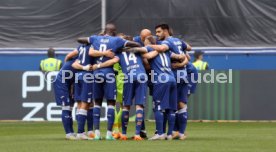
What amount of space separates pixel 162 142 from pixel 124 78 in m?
1.53

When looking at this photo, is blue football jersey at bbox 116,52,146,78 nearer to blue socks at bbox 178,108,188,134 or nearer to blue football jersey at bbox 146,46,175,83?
blue football jersey at bbox 146,46,175,83

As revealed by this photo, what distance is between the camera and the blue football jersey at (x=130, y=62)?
19984 millimetres

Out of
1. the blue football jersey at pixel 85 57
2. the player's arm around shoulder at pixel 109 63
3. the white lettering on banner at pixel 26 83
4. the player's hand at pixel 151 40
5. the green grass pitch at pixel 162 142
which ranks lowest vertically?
the green grass pitch at pixel 162 142

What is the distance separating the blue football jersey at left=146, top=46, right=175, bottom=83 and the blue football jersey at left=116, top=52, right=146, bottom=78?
23 cm

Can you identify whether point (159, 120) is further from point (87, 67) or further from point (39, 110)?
point (39, 110)

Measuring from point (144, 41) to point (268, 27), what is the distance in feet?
40.3

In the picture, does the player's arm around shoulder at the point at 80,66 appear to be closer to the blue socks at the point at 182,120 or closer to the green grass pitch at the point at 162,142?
Result: the green grass pitch at the point at 162,142

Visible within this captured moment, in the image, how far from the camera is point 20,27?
33.1 metres

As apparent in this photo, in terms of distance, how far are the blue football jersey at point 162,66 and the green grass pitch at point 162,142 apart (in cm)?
128

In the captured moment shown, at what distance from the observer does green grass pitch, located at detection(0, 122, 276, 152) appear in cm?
1734

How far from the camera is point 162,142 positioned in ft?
63.1

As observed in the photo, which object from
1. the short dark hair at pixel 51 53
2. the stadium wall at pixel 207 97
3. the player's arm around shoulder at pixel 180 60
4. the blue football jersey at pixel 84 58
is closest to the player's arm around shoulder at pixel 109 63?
the blue football jersey at pixel 84 58

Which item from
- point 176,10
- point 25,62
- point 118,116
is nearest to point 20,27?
point 25,62

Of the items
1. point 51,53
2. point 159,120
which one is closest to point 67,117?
point 159,120
